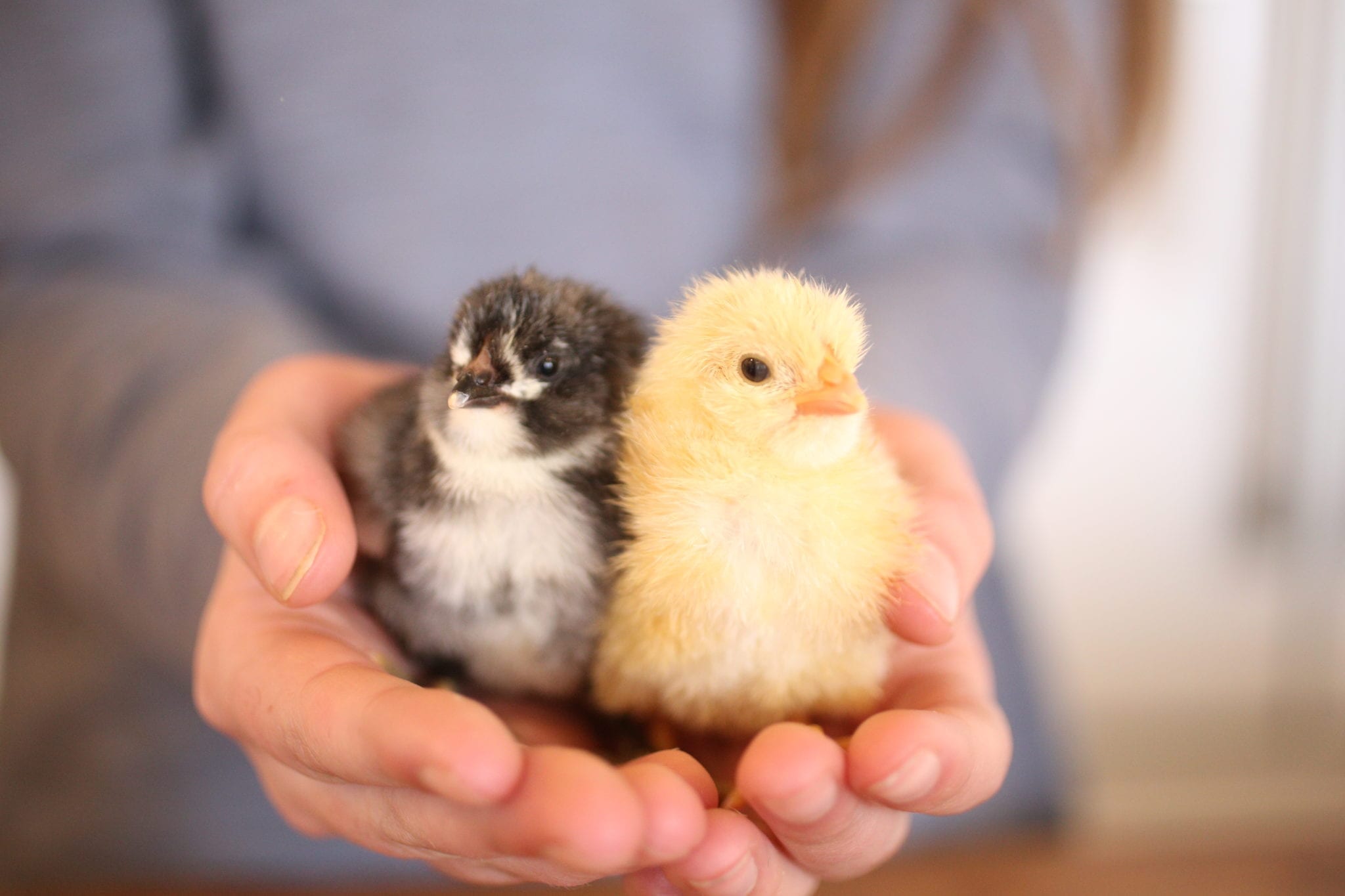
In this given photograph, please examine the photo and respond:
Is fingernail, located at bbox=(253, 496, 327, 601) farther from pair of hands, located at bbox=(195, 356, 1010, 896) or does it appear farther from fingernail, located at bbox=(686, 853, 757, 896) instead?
fingernail, located at bbox=(686, 853, 757, 896)

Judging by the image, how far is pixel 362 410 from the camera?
1.06m

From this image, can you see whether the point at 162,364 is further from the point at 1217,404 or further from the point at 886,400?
the point at 1217,404

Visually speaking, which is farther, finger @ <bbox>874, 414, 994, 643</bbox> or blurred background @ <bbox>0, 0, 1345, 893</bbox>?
blurred background @ <bbox>0, 0, 1345, 893</bbox>

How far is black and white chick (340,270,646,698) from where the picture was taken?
35.2 inches

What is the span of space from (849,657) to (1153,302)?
103 inches

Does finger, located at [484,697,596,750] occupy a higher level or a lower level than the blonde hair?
lower

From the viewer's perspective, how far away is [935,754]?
2.47 feet

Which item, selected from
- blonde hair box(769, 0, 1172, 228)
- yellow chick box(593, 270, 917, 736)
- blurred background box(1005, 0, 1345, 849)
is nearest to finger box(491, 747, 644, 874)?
yellow chick box(593, 270, 917, 736)

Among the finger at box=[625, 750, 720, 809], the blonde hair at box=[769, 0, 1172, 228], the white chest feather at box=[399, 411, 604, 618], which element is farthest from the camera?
the blonde hair at box=[769, 0, 1172, 228]

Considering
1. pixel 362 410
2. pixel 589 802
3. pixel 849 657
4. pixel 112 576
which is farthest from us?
pixel 112 576

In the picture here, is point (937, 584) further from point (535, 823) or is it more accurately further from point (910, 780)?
point (535, 823)

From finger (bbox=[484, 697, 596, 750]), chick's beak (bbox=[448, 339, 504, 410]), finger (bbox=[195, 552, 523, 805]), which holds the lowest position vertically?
finger (bbox=[195, 552, 523, 805])

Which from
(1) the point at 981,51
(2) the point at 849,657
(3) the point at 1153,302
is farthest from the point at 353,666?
(3) the point at 1153,302

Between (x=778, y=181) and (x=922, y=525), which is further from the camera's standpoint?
(x=778, y=181)
